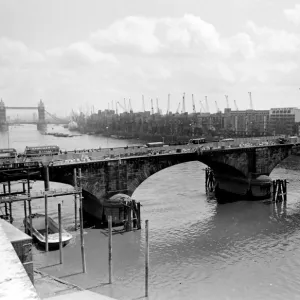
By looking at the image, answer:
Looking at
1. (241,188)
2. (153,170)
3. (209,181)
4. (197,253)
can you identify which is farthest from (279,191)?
(197,253)

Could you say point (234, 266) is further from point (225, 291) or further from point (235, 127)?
point (235, 127)

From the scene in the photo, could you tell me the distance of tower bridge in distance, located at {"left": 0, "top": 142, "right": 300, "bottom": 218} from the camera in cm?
3798

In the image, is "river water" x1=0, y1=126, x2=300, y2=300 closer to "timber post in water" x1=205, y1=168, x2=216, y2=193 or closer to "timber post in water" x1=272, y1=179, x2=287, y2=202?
"timber post in water" x1=272, y1=179, x2=287, y2=202

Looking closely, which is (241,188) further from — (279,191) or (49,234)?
(49,234)

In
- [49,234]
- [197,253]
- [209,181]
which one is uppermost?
[209,181]

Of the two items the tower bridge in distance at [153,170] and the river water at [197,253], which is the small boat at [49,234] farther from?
the tower bridge in distance at [153,170]

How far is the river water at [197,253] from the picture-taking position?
27.0m

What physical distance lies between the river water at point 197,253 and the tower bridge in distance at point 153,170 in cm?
371

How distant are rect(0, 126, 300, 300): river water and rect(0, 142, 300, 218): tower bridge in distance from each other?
12.2 feet

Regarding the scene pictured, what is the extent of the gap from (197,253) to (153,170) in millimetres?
13846

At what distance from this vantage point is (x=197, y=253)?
34031 millimetres

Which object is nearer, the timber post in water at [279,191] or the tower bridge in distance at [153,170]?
the tower bridge in distance at [153,170]

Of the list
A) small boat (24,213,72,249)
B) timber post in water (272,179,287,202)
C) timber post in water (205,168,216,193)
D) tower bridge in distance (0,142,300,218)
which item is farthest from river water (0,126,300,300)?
timber post in water (205,168,216,193)

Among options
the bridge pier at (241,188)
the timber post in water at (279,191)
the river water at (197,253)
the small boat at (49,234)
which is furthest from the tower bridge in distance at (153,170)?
the small boat at (49,234)
